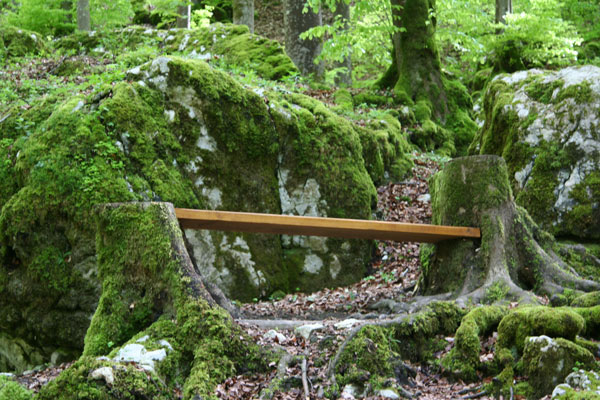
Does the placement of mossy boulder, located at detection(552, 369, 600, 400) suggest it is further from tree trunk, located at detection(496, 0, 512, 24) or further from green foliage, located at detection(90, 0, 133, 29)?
tree trunk, located at detection(496, 0, 512, 24)

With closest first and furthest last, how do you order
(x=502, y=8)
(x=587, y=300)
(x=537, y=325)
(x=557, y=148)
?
(x=537, y=325), (x=587, y=300), (x=557, y=148), (x=502, y=8)

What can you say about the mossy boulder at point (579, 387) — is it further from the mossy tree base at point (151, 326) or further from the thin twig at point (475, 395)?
the mossy tree base at point (151, 326)

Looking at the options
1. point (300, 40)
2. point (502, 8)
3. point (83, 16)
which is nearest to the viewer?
point (300, 40)

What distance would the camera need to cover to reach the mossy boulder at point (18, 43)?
514 inches

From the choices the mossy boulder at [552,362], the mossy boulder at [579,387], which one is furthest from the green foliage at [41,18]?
the mossy boulder at [579,387]

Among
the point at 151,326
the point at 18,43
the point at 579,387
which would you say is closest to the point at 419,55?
the point at 18,43

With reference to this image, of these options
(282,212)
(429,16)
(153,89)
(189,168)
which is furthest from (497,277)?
(429,16)

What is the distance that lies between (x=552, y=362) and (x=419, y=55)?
35.4ft

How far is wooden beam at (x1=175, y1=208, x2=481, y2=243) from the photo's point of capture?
17.0ft

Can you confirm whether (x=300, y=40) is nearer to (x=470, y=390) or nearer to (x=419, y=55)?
(x=419, y=55)

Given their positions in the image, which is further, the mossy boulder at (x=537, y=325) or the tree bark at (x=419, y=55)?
the tree bark at (x=419, y=55)

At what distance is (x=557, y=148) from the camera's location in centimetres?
795

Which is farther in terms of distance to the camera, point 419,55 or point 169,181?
point 419,55

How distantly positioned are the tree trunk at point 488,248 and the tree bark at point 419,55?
720cm
